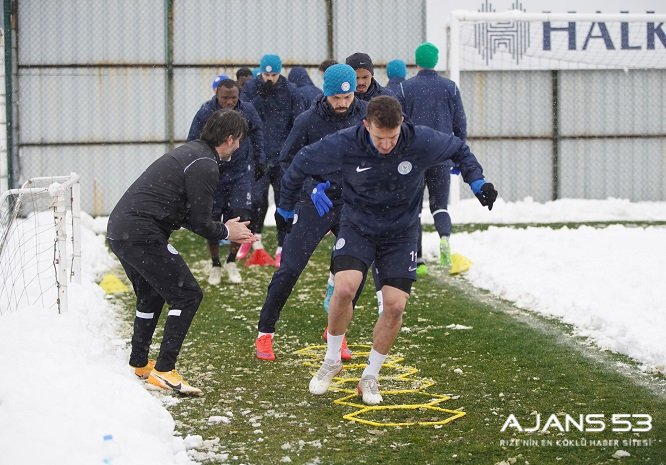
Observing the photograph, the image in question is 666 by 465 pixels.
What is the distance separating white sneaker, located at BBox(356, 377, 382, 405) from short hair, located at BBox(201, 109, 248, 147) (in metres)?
1.69

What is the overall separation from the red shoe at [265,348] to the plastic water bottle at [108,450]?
259cm

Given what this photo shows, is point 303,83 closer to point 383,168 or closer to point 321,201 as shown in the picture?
point 321,201

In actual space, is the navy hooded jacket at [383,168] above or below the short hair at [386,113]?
below

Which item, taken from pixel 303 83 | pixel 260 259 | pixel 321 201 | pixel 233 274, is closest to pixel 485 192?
pixel 321 201

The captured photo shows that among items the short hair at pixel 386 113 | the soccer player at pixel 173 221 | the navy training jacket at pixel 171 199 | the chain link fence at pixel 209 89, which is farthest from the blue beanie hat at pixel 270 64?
the chain link fence at pixel 209 89

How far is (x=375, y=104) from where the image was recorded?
6039mm

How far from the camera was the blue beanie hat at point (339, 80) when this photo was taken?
7207 millimetres

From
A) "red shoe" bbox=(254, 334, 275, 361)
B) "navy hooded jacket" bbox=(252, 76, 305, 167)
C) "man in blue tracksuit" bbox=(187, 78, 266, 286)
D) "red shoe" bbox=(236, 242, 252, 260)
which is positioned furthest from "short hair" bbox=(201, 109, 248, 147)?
"red shoe" bbox=(236, 242, 252, 260)

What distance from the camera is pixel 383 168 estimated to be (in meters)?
6.27

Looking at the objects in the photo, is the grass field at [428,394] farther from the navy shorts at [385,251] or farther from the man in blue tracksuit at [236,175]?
the man in blue tracksuit at [236,175]

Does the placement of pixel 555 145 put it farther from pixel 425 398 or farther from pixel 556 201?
pixel 425 398

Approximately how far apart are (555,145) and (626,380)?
1282 cm

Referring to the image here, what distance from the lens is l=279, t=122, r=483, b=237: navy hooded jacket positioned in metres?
6.26

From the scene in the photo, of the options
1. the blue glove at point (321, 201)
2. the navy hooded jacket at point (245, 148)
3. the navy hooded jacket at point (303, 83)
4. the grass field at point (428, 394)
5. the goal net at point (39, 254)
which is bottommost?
the grass field at point (428, 394)
